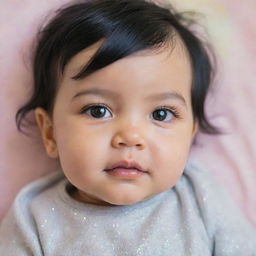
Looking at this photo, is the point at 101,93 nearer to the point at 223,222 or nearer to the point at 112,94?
the point at 112,94

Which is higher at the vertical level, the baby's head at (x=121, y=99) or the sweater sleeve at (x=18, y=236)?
the baby's head at (x=121, y=99)

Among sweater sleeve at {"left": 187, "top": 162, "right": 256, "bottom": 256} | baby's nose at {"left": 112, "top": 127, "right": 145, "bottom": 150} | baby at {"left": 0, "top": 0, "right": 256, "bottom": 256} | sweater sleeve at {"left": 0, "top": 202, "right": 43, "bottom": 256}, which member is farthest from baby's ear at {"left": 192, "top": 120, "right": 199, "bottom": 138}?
sweater sleeve at {"left": 0, "top": 202, "right": 43, "bottom": 256}

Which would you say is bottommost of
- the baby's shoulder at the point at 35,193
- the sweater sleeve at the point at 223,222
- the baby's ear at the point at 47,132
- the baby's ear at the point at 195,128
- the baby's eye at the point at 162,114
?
the sweater sleeve at the point at 223,222

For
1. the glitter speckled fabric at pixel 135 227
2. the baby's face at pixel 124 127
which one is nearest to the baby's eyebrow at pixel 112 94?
the baby's face at pixel 124 127

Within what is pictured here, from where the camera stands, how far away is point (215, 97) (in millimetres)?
1285

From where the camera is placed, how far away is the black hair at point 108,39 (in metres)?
1.02

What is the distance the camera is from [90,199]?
3.84ft

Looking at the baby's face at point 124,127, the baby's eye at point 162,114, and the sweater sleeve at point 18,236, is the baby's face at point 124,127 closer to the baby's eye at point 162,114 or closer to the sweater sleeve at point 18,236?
the baby's eye at point 162,114

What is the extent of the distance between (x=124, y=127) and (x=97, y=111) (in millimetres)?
82

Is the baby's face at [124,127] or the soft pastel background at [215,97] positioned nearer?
the baby's face at [124,127]

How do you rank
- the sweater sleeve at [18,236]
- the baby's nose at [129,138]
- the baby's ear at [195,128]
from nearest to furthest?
the baby's nose at [129,138] → the sweater sleeve at [18,236] → the baby's ear at [195,128]

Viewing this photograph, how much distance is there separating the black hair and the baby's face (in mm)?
24

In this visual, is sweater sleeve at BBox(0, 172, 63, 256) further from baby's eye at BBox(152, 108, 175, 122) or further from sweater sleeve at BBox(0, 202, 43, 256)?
baby's eye at BBox(152, 108, 175, 122)

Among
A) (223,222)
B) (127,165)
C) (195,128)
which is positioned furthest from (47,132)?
(223,222)
